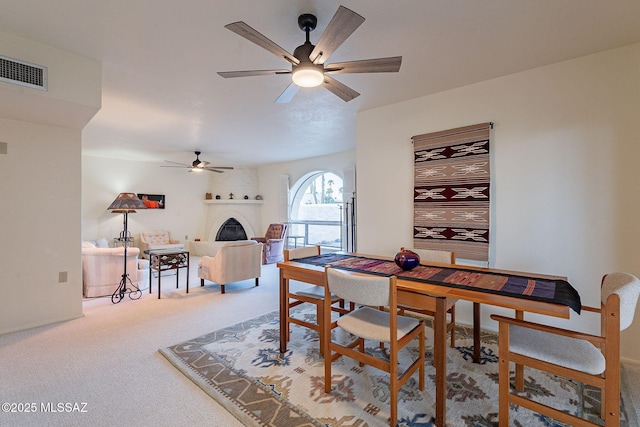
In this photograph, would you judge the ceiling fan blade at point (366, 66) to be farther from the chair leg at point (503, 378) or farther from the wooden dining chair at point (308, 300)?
the chair leg at point (503, 378)

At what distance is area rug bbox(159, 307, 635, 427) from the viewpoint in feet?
5.57

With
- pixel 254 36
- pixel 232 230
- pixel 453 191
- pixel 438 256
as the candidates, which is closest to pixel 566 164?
pixel 453 191

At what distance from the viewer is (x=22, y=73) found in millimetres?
2215

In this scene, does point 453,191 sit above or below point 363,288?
above

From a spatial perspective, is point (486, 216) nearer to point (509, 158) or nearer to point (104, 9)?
point (509, 158)

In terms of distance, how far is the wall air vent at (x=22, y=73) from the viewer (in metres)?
2.14

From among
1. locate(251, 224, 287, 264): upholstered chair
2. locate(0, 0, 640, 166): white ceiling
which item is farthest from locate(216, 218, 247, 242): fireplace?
locate(0, 0, 640, 166): white ceiling

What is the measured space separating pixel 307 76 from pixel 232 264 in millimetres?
3255

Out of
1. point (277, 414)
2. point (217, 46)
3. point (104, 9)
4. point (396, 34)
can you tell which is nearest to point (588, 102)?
point (396, 34)

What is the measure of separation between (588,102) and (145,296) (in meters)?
5.58

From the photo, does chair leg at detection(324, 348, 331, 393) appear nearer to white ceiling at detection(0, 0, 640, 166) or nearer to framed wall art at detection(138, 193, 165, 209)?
white ceiling at detection(0, 0, 640, 166)

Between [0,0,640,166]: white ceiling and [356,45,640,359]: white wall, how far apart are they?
0.19 m

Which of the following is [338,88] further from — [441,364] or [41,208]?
[41,208]

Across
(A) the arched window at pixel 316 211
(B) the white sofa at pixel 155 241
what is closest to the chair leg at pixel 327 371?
(A) the arched window at pixel 316 211
